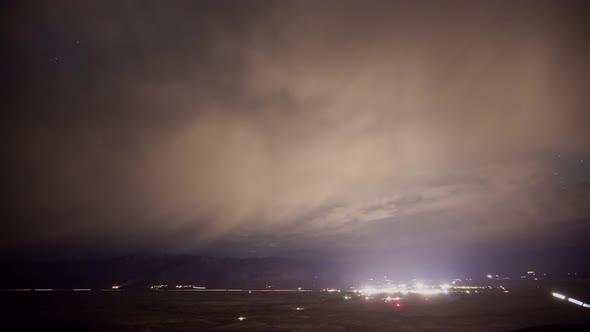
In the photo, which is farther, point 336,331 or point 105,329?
point 105,329

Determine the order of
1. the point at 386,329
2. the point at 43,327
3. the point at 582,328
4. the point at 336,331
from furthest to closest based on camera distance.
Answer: the point at 43,327 < the point at 386,329 < the point at 336,331 < the point at 582,328

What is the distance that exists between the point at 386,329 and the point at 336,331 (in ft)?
32.4

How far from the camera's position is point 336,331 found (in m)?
56.0

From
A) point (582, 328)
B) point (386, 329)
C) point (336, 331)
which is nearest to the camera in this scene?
point (582, 328)

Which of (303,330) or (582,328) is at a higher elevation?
(582,328)

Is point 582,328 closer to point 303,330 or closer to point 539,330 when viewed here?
point 539,330

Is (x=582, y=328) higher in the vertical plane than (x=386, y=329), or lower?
higher

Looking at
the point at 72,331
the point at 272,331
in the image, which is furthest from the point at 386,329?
the point at 72,331

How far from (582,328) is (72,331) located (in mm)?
71077

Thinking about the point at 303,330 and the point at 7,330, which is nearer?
the point at 303,330

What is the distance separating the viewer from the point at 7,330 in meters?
63.1

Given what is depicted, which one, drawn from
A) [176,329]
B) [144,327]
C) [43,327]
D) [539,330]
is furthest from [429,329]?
[43,327]

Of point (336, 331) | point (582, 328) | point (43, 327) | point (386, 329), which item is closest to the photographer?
point (582, 328)

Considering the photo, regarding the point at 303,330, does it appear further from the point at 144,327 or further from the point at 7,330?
the point at 7,330
